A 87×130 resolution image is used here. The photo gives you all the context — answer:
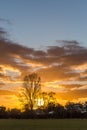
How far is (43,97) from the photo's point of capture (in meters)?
142

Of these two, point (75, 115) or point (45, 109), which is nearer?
point (75, 115)

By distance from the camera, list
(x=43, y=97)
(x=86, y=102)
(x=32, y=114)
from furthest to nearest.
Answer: (x=86, y=102), (x=43, y=97), (x=32, y=114)

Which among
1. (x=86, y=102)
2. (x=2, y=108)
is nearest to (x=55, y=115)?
(x=2, y=108)

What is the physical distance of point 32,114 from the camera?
11831cm

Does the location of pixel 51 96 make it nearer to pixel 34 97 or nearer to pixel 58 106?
pixel 58 106

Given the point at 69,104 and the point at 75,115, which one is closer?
the point at 75,115

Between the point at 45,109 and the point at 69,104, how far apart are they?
23313 millimetres

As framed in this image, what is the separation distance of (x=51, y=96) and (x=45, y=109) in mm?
7082

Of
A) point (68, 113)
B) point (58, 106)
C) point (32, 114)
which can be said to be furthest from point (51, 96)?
point (32, 114)

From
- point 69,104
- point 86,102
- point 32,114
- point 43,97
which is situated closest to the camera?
point 32,114

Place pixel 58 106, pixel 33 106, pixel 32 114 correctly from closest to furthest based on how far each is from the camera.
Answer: pixel 32 114, pixel 33 106, pixel 58 106

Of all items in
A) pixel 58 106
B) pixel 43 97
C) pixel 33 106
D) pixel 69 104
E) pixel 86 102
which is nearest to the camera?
pixel 33 106

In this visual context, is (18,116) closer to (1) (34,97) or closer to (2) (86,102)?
(1) (34,97)

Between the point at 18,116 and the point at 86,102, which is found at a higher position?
the point at 86,102
